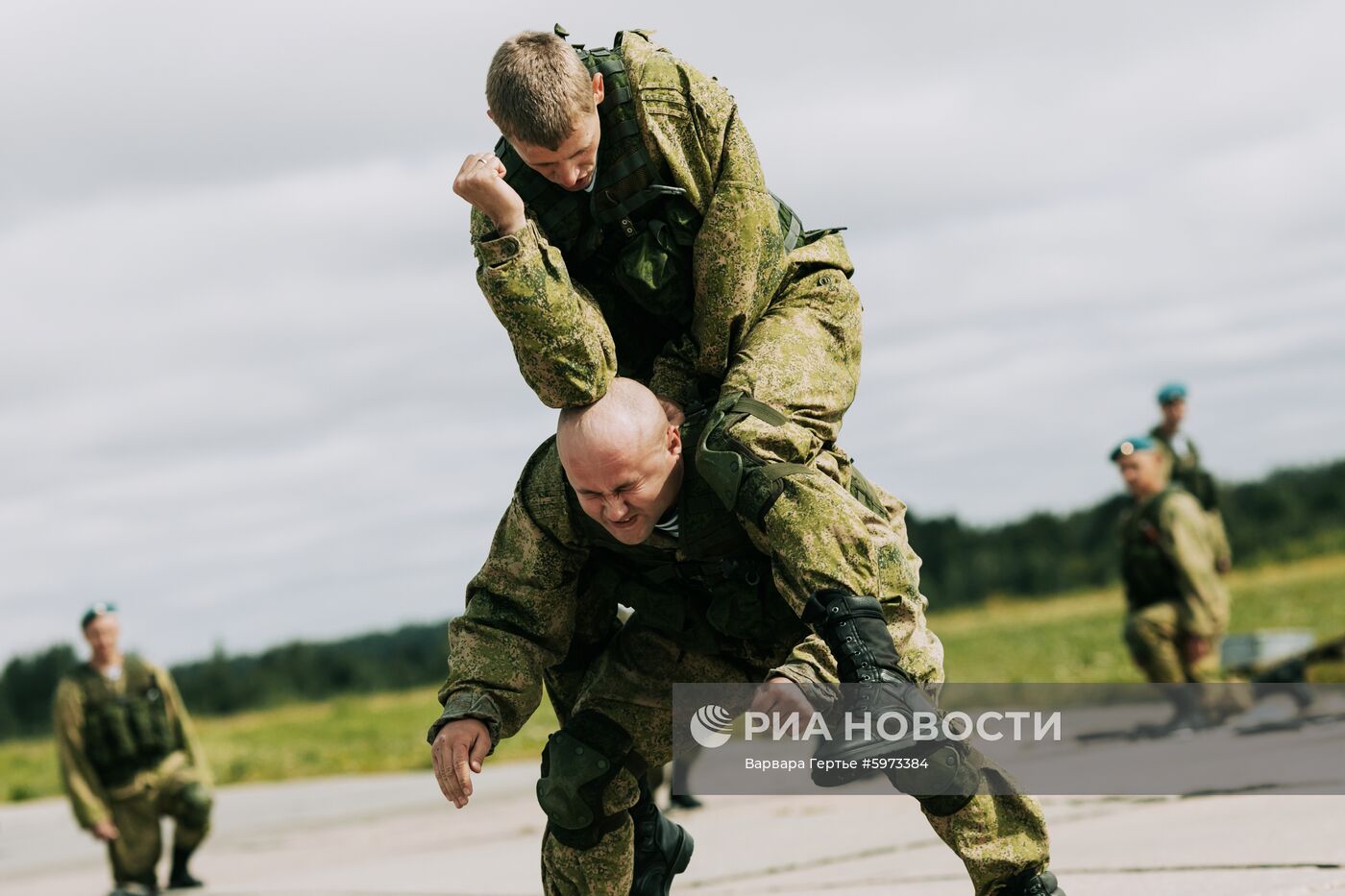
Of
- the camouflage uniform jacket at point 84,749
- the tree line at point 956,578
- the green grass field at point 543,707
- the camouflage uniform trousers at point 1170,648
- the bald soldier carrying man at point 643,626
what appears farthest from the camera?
the tree line at point 956,578

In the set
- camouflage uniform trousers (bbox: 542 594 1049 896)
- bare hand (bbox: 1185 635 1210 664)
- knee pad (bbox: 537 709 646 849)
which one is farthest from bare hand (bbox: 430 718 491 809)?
bare hand (bbox: 1185 635 1210 664)

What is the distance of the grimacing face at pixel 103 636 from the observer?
36.3ft

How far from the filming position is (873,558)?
3.87 metres

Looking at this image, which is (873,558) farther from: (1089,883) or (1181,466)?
(1181,466)

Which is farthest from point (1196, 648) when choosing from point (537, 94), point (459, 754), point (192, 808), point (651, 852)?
point (537, 94)

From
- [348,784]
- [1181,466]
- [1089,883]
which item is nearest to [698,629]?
[1089,883]

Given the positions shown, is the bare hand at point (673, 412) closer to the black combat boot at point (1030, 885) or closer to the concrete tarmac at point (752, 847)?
the black combat boot at point (1030, 885)

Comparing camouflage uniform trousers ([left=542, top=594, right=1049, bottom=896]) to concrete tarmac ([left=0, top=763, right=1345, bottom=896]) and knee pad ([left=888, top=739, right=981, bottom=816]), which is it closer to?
knee pad ([left=888, top=739, right=981, bottom=816])

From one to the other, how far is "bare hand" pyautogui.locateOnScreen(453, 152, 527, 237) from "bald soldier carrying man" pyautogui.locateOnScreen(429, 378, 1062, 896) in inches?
Result: 18.7

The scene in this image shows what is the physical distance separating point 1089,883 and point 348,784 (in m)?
12.9

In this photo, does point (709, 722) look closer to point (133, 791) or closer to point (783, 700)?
point (783, 700)

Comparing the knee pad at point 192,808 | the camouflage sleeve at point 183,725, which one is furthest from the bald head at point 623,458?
the camouflage sleeve at point 183,725

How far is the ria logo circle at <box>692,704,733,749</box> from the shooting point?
173 inches

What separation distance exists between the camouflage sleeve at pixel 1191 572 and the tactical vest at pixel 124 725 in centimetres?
702
